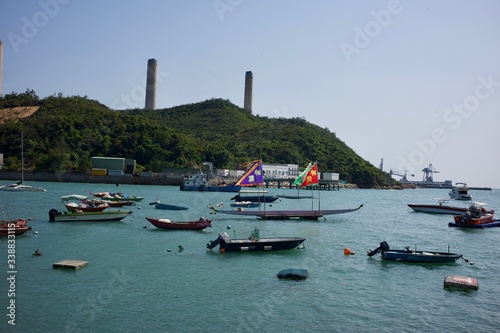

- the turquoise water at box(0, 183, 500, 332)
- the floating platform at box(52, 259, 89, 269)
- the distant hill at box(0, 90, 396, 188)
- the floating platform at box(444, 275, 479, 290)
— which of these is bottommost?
the turquoise water at box(0, 183, 500, 332)

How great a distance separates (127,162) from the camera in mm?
143000

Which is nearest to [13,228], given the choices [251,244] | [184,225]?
[184,225]

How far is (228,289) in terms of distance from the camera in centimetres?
2152

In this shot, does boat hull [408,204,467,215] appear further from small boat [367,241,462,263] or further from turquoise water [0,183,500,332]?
small boat [367,241,462,263]

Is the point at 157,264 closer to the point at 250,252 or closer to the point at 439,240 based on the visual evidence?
the point at 250,252

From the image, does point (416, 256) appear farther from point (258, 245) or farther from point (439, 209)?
point (439, 209)

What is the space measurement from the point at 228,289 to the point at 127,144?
143 m

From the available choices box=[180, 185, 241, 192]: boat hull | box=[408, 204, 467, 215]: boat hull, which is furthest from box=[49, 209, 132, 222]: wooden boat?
box=[180, 185, 241, 192]: boat hull

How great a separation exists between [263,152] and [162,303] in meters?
163

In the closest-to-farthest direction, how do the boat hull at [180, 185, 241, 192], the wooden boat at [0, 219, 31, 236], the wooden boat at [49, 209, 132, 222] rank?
the wooden boat at [0, 219, 31, 236], the wooden boat at [49, 209, 132, 222], the boat hull at [180, 185, 241, 192]

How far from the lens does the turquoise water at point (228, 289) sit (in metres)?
17.4

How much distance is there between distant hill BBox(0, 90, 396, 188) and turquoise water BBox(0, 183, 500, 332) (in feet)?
374

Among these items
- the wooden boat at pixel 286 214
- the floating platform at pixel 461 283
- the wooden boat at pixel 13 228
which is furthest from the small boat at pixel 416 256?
the wooden boat at pixel 13 228

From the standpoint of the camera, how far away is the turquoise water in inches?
683
